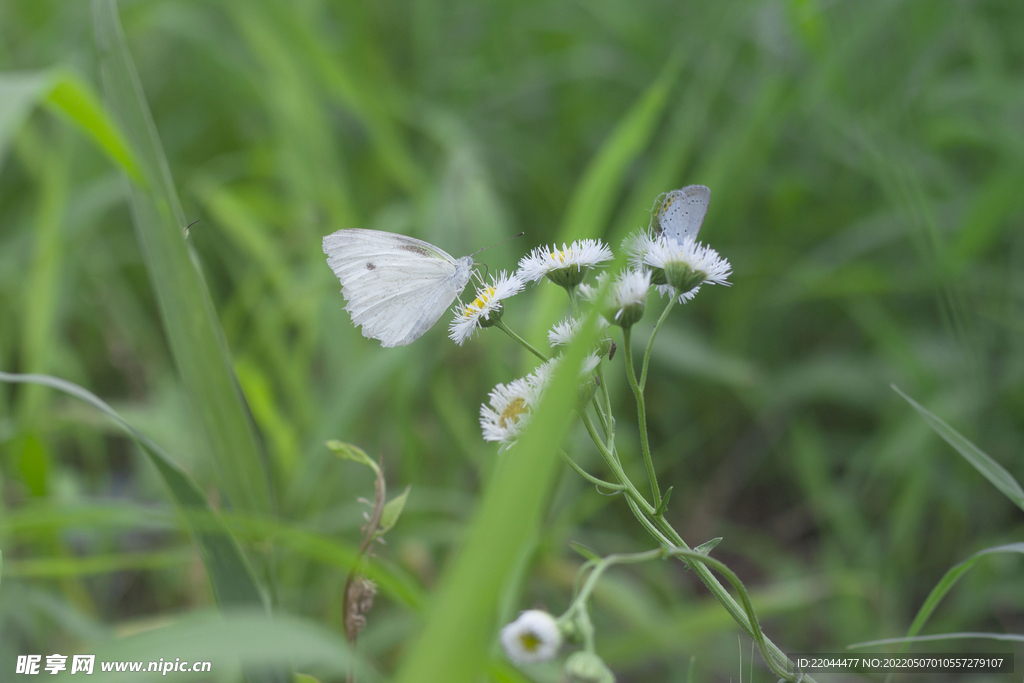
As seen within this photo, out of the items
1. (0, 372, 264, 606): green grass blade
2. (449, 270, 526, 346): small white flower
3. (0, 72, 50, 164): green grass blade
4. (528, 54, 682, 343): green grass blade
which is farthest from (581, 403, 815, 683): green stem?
(0, 72, 50, 164): green grass blade

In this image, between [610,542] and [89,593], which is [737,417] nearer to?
[610,542]

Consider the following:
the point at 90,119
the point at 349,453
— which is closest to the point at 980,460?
the point at 349,453

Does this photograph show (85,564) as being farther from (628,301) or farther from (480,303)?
(628,301)

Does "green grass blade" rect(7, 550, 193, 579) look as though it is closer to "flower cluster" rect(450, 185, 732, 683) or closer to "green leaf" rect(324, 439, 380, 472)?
"green leaf" rect(324, 439, 380, 472)

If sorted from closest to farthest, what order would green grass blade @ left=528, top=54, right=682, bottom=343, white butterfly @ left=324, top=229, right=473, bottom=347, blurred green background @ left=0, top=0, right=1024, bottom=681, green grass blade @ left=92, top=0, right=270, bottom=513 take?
white butterfly @ left=324, top=229, right=473, bottom=347 < green grass blade @ left=92, top=0, right=270, bottom=513 < green grass blade @ left=528, top=54, right=682, bottom=343 < blurred green background @ left=0, top=0, right=1024, bottom=681

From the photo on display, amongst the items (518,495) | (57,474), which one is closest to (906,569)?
(518,495)

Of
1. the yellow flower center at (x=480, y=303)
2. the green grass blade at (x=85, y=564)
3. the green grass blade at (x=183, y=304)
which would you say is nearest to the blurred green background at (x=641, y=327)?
the green grass blade at (x=85, y=564)
